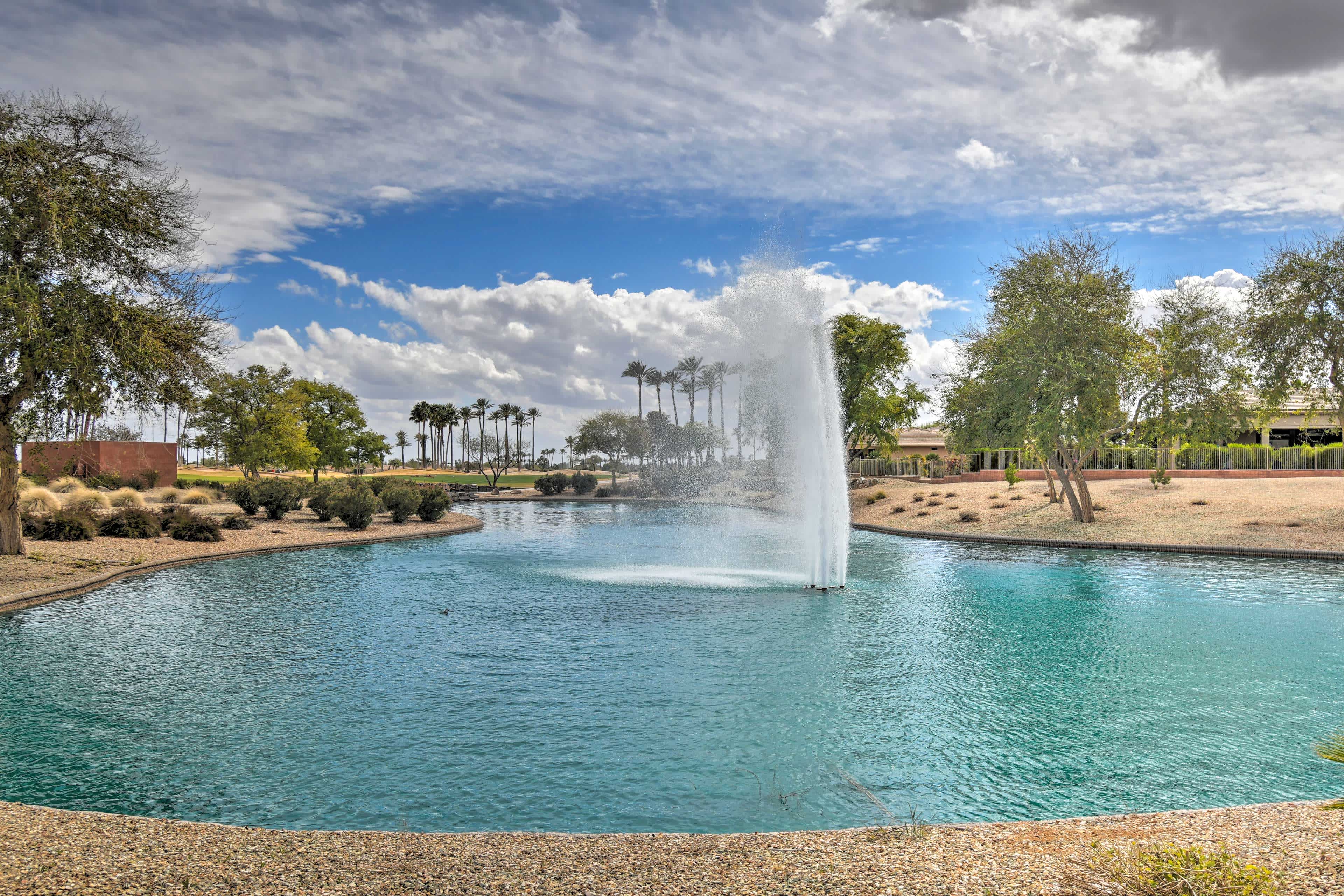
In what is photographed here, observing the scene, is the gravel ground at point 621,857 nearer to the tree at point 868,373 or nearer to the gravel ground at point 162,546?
the gravel ground at point 162,546

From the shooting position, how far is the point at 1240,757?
8.06m

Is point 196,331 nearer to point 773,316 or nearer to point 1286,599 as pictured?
point 773,316

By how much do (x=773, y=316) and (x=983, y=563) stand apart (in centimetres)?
1046

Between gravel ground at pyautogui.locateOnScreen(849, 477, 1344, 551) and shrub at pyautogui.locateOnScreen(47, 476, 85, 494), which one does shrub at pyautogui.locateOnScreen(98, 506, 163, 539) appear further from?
gravel ground at pyautogui.locateOnScreen(849, 477, 1344, 551)

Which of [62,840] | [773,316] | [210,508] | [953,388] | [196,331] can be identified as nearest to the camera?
[62,840]

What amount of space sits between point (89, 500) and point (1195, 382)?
44.3 metres

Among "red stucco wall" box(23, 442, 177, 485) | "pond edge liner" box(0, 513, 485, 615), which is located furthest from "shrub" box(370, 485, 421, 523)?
"red stucco wall" box(23, 442, 177, 485)

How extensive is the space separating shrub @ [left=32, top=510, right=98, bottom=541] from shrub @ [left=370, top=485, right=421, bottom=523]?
13.2 metres

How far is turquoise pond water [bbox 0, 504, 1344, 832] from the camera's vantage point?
7.10m

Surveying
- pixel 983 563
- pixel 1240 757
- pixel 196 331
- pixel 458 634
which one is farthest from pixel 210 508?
pixel 1240 757

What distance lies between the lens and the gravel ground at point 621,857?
462cm

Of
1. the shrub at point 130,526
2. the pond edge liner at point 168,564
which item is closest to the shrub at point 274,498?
the pond edge liner at point 168,564

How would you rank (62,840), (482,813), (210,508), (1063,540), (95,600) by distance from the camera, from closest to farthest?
(62,840) < (482,813) < (95,600) < (1063,540) < (210,508)

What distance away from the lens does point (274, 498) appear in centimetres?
3228
